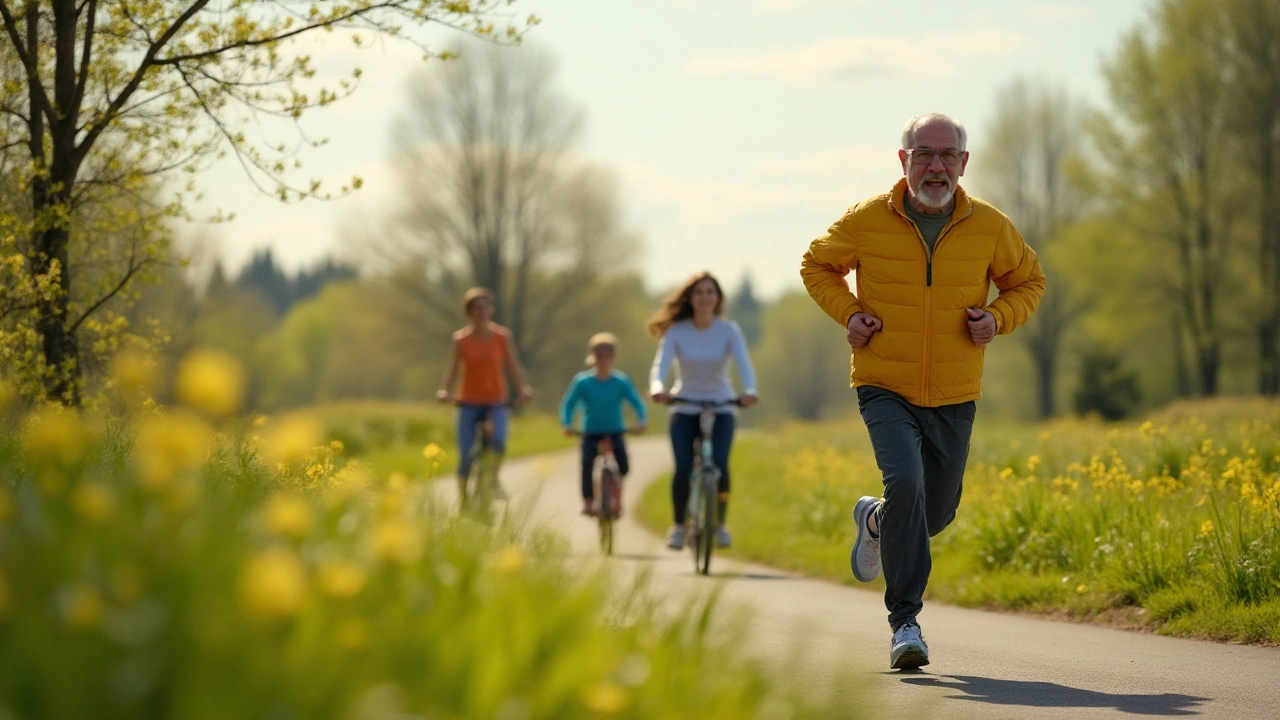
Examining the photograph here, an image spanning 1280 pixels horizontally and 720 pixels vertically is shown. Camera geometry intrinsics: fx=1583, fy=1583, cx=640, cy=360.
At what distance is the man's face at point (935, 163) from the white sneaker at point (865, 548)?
1559mm

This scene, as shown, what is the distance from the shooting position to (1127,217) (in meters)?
43.9

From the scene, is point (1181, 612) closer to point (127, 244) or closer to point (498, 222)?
point (127, 244)

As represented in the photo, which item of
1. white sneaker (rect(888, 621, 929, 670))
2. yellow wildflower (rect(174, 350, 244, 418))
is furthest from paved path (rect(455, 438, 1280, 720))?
yellow wildflower (rect(174, 350, 244, 418))

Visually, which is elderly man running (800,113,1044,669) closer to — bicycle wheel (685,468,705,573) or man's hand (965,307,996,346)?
man's hand (965,307,996,346)

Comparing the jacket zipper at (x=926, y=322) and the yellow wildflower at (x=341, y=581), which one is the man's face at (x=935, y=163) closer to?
the jacket zipper at (x=926, y=322)

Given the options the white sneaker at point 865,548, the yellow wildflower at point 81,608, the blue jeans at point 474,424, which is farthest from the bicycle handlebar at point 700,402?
the yellow wildflower at point 81,608

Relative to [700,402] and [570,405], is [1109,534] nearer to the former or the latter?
[700,402]

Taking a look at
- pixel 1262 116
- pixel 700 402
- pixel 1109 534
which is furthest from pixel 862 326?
pixel 1262 116

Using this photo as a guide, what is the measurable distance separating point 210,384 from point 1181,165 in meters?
43.0

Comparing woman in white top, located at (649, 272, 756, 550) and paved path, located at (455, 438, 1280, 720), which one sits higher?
woman in white top, located at (649, 272, 756, 550)

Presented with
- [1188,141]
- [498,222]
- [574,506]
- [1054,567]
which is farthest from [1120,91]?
[1054,567]

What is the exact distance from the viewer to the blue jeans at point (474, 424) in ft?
49.4

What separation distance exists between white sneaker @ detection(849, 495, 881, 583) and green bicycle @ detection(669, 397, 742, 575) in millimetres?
4289

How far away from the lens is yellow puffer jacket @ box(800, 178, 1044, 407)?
7219mm
